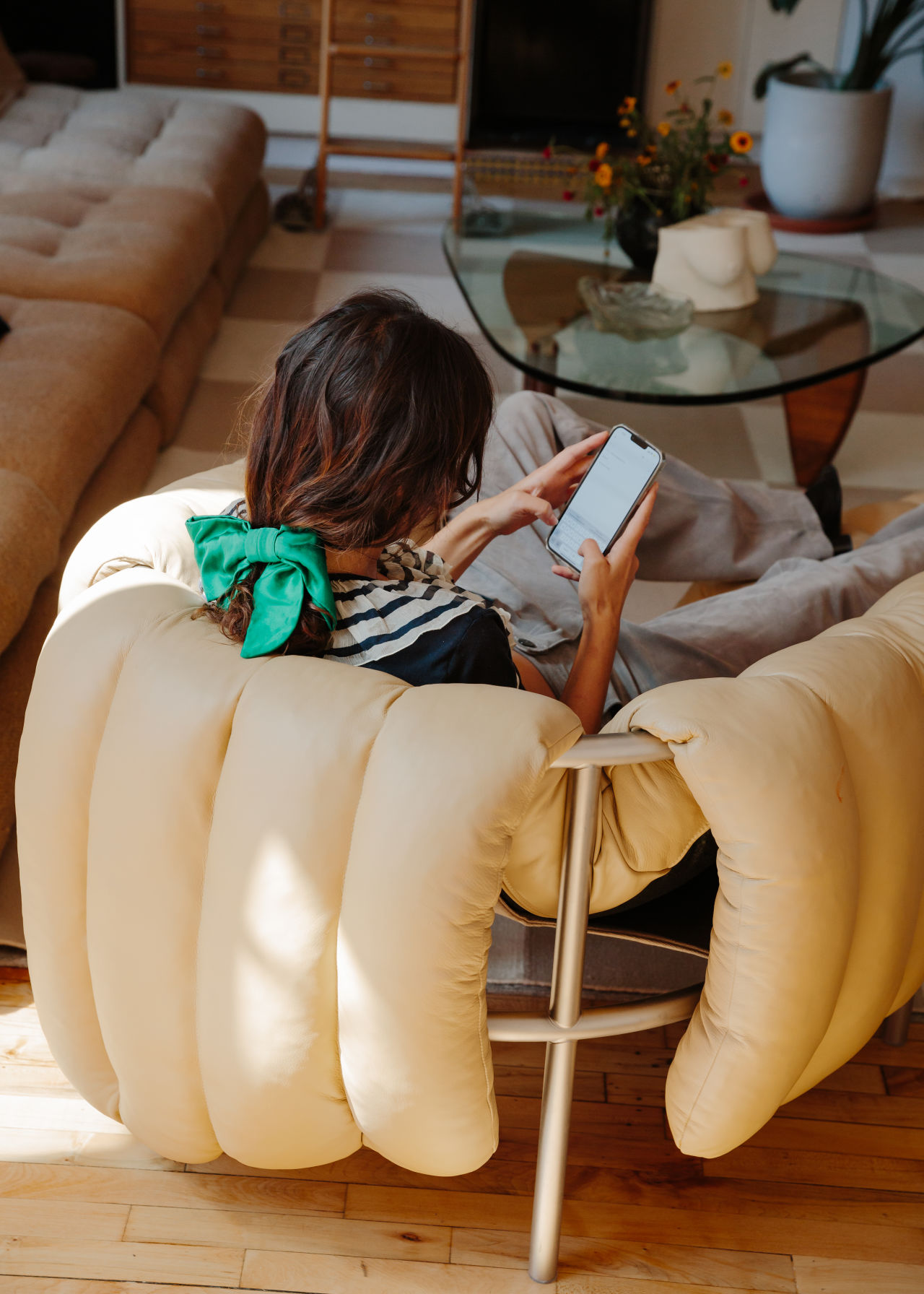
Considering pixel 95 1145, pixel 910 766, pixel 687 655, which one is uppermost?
pixel 910 766

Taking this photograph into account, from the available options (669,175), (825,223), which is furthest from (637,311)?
(825,223)

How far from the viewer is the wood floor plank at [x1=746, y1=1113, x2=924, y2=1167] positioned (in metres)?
1.35

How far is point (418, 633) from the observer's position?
3.43ft

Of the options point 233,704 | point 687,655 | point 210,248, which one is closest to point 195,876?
point 233,704

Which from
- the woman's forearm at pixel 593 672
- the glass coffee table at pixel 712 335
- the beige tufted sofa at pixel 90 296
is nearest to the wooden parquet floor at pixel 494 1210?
the beige tufted sofa at pixel 90 296

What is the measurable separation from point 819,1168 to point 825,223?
13.8 feet

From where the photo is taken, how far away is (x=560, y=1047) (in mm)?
1104

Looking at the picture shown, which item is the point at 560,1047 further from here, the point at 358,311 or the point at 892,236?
the point at 892,236

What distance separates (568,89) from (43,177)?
10.3 feet

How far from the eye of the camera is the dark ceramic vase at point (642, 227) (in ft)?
→ 9.39

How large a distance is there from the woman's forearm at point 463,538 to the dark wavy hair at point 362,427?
34 centimetres

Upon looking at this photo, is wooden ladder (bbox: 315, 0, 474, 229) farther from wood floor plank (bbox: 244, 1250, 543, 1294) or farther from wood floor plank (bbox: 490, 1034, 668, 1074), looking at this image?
wood floor plank (bbox: 244, 1250, 543, 1294)

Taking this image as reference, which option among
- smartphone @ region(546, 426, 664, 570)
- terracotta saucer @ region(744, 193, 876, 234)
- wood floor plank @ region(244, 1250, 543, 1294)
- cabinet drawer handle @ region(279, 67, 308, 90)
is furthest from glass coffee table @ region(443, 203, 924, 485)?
cabinet drawer handle @ region(279, 67, 308, 90)

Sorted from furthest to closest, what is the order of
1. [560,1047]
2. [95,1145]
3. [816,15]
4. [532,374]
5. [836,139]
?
[816,15]
[836,139]
[532,374]
[95,1145]
[560,1047]
